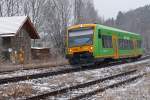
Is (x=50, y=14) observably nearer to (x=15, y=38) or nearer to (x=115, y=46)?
(x=15, y=38)

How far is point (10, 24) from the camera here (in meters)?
39.8

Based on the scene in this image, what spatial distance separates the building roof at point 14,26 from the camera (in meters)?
37.5

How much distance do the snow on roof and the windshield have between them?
12002 mm

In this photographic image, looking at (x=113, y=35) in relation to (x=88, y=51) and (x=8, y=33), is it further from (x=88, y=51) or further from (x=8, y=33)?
(x=8, y=33)

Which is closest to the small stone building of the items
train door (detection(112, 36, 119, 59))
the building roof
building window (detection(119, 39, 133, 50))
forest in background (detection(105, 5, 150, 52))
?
the building roof

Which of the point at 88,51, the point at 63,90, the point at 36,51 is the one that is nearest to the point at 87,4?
the point at 36,51

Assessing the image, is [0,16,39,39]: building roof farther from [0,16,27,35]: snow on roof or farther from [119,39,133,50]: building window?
[119,39,133,50]: building window

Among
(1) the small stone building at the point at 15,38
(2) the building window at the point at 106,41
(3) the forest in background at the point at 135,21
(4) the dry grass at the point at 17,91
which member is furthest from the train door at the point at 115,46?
(3) the forest in background at the point at 135,21

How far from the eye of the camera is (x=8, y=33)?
37.3m

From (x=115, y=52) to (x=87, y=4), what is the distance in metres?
50.4

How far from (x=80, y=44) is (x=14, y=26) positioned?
14071 mm

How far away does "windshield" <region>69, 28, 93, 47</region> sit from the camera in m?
26.2

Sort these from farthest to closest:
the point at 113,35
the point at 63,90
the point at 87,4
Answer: the point at 87,4
the point at 113,35
the point at 63,90

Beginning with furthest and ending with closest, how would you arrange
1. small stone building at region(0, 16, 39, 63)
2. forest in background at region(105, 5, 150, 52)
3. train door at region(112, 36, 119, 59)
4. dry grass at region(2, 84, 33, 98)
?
forest in background at region(105, 5, 150, 52), small stone building at region(0, 16, 39, 63), train door at region(112, 36, 119, 59), dry grass at region(2, 84, 33, 98)
